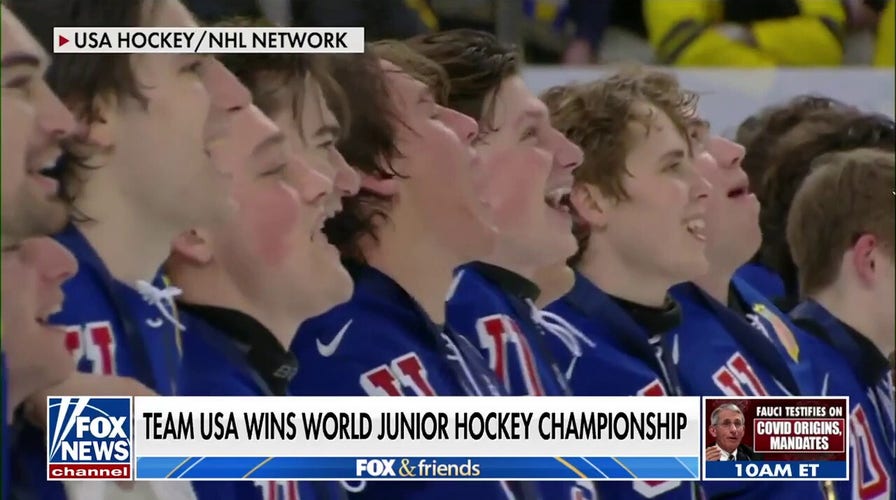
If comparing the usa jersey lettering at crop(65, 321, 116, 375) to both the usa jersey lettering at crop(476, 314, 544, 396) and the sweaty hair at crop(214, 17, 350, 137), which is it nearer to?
the sweaty hair at crop(214, 17, 350, 137)

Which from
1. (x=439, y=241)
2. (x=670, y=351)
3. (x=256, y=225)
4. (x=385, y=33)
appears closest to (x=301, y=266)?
(x=256, y=225)

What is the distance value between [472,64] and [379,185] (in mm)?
241

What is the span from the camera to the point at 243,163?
78.0 inches

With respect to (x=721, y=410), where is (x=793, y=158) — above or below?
above

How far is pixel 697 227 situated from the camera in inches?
82.4

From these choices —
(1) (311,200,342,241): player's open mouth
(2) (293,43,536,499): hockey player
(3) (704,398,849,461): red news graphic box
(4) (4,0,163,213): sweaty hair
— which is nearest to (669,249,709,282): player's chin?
(3) (704,398,849,461): red news graphic box

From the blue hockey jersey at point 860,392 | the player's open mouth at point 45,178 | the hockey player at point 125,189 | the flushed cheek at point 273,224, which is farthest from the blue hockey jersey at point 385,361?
the blue hockey jersey at point 860,392

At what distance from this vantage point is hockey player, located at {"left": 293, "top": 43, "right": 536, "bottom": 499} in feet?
6.52

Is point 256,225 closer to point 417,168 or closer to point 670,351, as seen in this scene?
point 417,168

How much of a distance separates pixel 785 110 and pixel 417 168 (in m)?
0.59

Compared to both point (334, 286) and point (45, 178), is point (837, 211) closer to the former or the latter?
point (334, 286)

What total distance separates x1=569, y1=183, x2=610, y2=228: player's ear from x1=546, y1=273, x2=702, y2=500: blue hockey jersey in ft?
0.31

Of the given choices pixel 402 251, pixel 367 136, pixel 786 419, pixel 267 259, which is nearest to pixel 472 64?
pixel 367 136

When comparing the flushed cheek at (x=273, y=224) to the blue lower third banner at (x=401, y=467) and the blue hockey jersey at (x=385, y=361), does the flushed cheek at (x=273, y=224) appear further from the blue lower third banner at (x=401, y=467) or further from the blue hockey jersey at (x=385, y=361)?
the blue lower third banner at (x=401, y=467)
